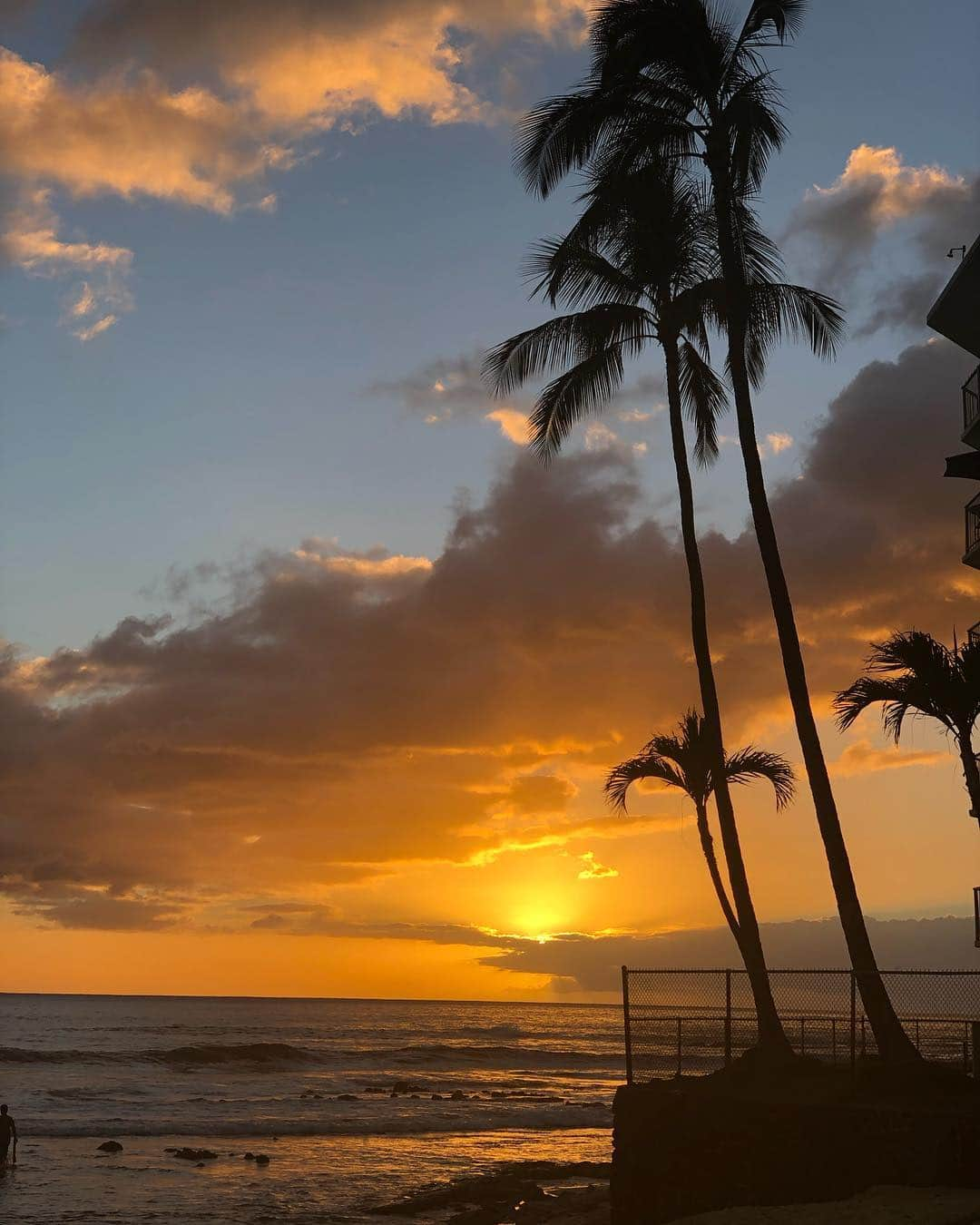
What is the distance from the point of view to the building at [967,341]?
86.8 ft

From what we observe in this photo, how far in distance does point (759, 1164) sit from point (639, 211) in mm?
16105

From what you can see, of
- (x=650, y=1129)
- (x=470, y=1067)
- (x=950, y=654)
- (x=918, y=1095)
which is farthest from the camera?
(x=470, y=1067)

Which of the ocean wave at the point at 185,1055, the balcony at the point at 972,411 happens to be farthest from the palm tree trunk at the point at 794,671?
the ocean wave at the point at 185,1055

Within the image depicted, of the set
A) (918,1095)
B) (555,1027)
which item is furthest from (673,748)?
(555,1027)

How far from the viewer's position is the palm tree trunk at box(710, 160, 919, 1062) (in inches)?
674

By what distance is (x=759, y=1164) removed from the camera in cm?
1555

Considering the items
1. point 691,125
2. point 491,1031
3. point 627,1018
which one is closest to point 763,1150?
point 627,1018

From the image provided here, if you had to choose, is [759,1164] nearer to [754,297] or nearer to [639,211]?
[754,297]

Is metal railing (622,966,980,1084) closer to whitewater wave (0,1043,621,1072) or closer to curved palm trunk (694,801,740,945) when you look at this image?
curved palm trunk (694,801,740,945)

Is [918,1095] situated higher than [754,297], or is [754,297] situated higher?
[754,297]

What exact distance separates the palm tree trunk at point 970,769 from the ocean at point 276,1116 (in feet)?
48.8

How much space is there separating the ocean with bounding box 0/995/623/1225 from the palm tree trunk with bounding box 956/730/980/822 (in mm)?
14876

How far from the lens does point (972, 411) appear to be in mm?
28750

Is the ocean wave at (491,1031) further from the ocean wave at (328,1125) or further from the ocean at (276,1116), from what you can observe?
the ocean wave at (328,1125)
